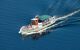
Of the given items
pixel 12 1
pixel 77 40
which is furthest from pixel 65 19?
pixel 12 1

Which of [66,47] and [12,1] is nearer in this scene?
[66,47]

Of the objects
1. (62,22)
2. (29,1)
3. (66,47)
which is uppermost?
(29,1)

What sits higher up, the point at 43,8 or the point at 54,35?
the point at 43,8

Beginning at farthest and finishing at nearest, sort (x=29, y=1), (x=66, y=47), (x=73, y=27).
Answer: (x=29, y=1), (x=73, y=27), (x=66, y=47)

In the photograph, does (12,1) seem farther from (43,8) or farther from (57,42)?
(57,42)
